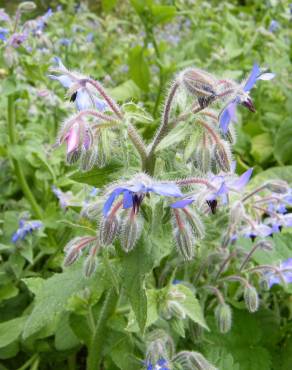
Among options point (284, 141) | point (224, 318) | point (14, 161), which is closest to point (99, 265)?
point (224, 318)

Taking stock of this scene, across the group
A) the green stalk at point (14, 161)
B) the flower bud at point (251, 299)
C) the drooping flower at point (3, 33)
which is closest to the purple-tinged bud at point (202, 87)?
the flower bud at point (251, 299)

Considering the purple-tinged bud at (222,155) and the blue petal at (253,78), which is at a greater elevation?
the blue petal at (253,78)

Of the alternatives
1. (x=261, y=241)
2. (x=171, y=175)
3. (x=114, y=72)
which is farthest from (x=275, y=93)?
(x=171, y=175)


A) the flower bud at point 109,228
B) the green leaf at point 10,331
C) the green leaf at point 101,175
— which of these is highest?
the green leaf at point 101,175

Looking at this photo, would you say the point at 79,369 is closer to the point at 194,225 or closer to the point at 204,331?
the point at 204,331

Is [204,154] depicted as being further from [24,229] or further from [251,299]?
[24,229]

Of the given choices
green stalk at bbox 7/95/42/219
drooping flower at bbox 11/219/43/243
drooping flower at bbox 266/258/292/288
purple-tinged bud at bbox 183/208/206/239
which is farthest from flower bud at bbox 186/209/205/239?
green stalk at bbox 7/95/42/219

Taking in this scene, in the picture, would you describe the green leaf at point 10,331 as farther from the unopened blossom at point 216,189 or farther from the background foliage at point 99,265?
the unopened blossom at point 216,189
